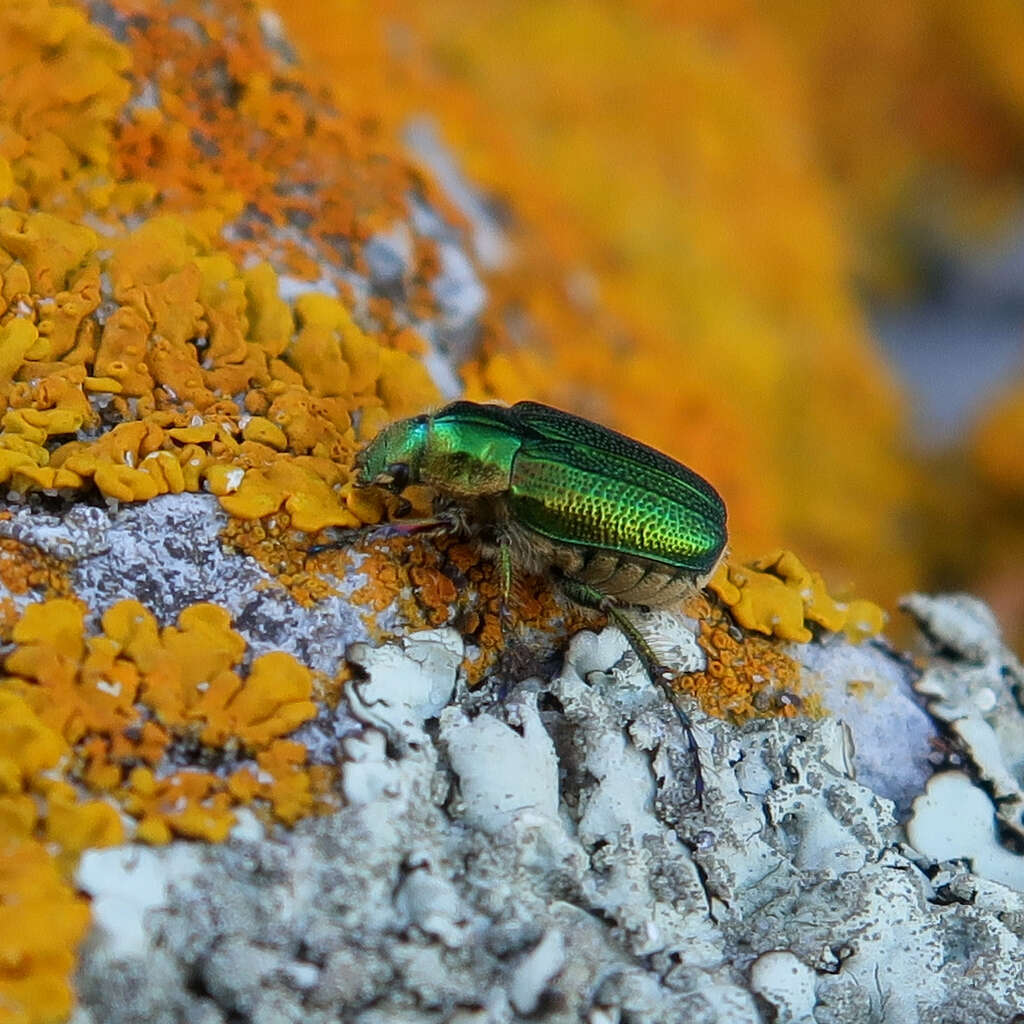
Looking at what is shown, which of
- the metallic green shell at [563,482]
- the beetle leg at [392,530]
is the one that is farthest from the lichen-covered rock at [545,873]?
the metallic green shell at [563,482]

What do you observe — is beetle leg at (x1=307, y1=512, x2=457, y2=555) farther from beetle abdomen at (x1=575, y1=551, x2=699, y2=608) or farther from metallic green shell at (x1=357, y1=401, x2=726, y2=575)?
beetle abdomen at (x1=575, y1=551, x2=699, y2=608)

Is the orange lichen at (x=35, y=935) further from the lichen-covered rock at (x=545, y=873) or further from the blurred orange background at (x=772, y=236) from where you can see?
the blurred orange background at (x=772, y=236)

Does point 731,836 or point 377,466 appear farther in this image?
point 377,466

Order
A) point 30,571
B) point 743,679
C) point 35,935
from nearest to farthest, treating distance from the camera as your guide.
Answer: point 35,935 → point 30,571 → point 743,679

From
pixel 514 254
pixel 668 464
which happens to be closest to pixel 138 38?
pixel 514 254

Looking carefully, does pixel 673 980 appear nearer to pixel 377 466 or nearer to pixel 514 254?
pixel 377 466

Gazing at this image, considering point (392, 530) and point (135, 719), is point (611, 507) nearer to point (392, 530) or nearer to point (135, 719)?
point (392, 530)

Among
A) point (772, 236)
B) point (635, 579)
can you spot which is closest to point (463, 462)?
point (635, 579)
